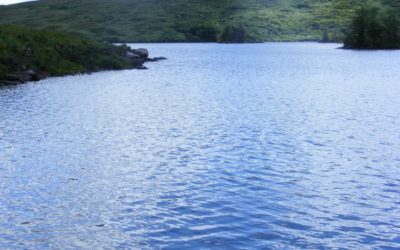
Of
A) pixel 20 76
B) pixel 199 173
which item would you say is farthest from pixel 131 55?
pixel 199 173

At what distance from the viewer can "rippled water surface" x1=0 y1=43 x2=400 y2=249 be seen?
2131 centimetres

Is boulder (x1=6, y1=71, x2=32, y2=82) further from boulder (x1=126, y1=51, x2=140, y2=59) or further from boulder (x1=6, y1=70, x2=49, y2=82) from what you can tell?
boulder (x1=126, y1=51, x2=140, y2=59)

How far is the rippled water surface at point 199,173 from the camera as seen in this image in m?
21.3

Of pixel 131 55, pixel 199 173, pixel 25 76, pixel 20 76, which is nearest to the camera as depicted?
pixel 199 173

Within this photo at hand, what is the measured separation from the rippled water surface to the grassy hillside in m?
24.2

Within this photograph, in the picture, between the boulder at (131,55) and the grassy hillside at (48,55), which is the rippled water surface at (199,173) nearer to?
the grassy hillside at (48,55)

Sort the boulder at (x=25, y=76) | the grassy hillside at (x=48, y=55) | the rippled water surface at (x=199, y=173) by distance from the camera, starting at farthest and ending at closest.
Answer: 1. the grassy hillside at (x=48, y=55)
2. the boulder at (x=25, y=76)
3. the rippled water surface at (x=199, y=173)

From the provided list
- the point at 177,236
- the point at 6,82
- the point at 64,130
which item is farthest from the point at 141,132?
the point at 6,82

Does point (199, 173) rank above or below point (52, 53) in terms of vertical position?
below

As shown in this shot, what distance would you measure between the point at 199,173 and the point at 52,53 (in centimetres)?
7867

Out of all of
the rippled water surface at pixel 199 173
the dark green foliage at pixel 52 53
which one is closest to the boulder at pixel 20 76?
the dark green foliage at pixel 52 53

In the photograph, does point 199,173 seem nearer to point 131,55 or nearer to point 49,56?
point 49,56

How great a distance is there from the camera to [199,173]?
101ft

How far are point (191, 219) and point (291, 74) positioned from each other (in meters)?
89.0
